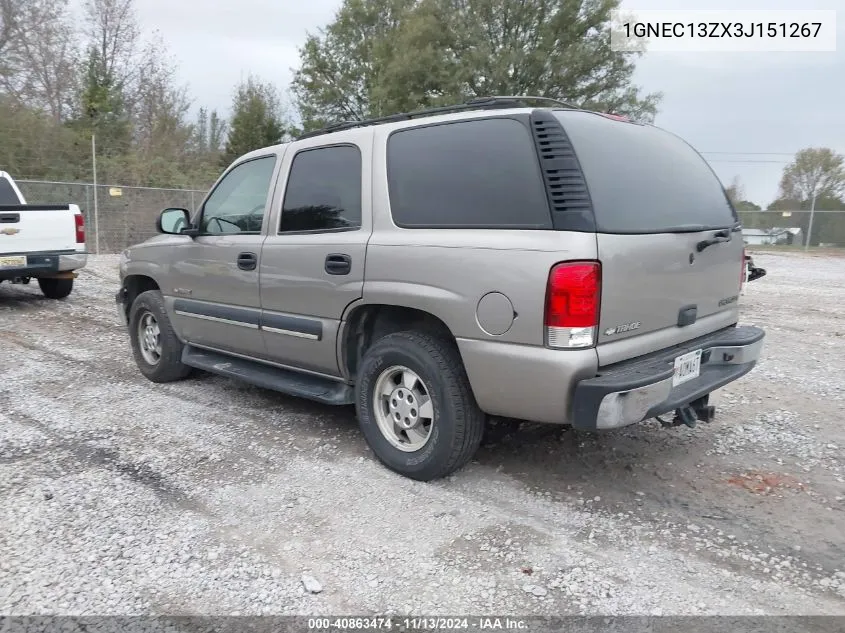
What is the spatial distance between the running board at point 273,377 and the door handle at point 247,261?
71 cm

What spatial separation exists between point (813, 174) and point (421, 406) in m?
40.8

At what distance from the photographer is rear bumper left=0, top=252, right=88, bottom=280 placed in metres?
8.80

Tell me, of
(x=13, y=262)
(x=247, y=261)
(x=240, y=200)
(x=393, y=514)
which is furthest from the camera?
(x=13, y=262)

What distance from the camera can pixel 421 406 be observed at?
3520mm

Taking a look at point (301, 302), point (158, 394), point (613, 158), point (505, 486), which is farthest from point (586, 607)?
point (158, 394)

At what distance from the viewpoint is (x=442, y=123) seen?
11.6 ft

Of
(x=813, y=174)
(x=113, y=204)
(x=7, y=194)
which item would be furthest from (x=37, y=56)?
(x=813, y=174)

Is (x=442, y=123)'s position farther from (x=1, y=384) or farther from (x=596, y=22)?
(x=596, y=22)

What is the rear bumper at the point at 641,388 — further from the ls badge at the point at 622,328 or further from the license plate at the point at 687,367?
the ls badge at the point at 622,328

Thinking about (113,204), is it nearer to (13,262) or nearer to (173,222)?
(13,262)

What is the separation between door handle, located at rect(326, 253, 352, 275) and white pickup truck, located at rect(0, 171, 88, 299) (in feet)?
22.6

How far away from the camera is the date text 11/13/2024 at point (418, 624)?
7.84 feet

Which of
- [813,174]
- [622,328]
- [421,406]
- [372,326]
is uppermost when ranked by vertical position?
[813,174]

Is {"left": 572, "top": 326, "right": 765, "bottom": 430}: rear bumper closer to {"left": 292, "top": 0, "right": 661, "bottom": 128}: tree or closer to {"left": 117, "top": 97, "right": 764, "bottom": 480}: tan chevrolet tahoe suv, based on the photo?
{"left": 117, "top": 97, "right": 764, "bottom": 480}: tan chevrolet tahoe suv
